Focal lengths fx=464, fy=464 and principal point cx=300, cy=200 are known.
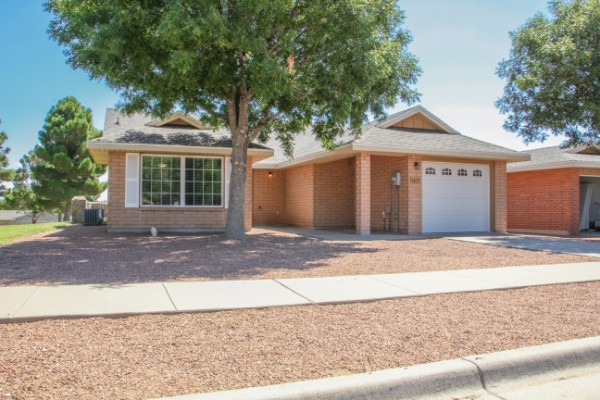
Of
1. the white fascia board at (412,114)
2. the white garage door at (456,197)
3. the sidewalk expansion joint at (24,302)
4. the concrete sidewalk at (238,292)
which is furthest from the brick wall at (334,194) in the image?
the sidewalk expansion joint at (24,302)

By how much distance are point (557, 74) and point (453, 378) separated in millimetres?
15007

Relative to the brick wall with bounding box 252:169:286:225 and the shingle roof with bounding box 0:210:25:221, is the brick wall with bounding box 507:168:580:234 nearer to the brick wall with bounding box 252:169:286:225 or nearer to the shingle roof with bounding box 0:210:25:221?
the brick wall with bounding box 252:169:286:225

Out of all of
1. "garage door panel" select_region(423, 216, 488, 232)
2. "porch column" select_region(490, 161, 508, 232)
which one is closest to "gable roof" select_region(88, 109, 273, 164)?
"garage door panel" select_region(423, 216, 488, 232)

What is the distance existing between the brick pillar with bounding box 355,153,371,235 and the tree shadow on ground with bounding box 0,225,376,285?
2.41 metres

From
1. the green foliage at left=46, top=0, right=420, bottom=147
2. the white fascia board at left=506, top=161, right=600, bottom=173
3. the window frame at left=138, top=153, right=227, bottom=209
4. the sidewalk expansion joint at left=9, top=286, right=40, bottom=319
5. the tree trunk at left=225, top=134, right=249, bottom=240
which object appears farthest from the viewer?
the white fascia board at left=506, top=161, right=600, bottom=173

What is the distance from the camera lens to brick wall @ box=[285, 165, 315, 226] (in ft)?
61.6

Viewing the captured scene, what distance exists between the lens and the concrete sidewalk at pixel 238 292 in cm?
507

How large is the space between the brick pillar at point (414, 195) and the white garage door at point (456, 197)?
0.27 metres

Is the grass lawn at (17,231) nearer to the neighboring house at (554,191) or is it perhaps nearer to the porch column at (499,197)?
the porch column at (499,197)

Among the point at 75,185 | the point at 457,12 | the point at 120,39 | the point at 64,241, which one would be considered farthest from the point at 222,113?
the point at 75,185

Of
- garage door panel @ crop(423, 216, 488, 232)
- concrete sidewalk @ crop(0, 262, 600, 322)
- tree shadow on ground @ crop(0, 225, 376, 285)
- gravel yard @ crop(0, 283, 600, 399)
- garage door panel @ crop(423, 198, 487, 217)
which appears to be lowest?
gravel yard @ crop(0, 283, 600, 399)

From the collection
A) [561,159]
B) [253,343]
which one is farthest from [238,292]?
[561,159]

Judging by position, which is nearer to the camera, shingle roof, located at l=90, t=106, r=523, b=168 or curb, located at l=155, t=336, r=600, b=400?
curb, located at l=155, t=336, r=600, b=400

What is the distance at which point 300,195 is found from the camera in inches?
778
